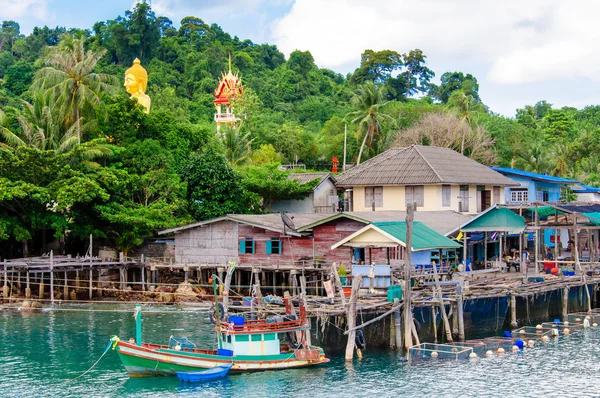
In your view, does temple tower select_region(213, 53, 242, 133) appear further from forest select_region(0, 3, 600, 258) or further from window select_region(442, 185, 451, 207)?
window select_region(442, 185, 451, 207)

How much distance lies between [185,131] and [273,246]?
14.2m

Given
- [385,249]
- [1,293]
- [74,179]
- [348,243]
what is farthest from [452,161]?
[1,293]

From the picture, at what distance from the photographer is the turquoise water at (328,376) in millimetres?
25953

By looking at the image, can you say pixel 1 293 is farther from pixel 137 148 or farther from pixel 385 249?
pixel 385 249

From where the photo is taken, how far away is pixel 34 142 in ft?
155

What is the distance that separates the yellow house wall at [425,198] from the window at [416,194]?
18 cm

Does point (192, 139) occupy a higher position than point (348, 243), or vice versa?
point (192, 139)

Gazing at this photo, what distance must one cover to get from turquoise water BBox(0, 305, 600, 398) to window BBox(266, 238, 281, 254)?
966 centimetres

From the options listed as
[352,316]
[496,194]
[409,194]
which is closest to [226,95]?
[496,194]

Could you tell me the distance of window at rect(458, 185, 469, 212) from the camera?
48.6 m

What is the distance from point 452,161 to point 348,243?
18.2 metres

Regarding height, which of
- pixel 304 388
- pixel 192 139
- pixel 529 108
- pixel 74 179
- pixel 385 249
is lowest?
pixel 304 388

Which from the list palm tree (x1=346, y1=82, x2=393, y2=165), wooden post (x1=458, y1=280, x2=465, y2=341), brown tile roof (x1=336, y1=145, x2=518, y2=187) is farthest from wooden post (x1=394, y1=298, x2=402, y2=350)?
palm tree (x1=346, y1=82, x2=393, y2=165)

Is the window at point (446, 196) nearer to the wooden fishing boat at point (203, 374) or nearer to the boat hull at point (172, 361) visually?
the boat hull at point (172, 361)
